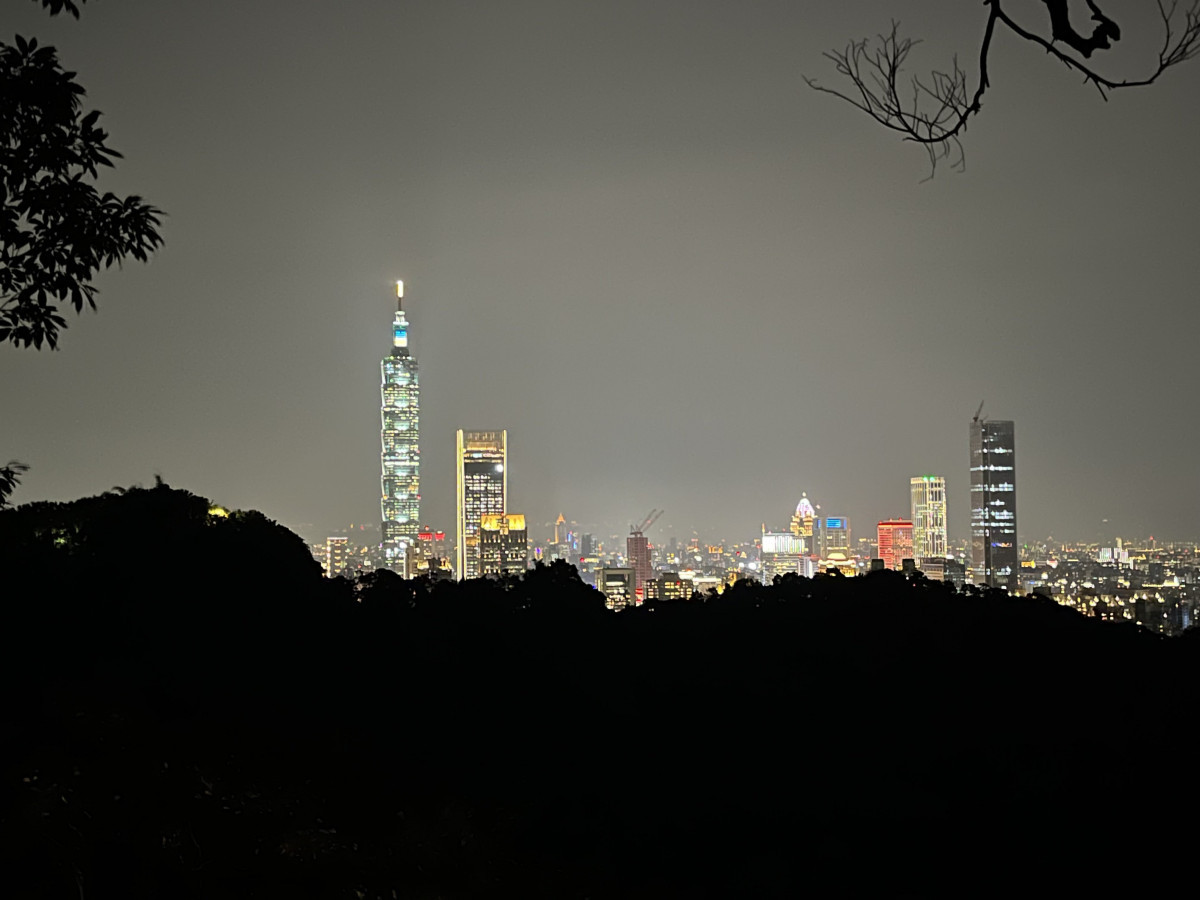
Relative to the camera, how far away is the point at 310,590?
912 centimetres

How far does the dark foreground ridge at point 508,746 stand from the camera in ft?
20.9

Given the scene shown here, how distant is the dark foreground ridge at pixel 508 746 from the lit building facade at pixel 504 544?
90.3 metres

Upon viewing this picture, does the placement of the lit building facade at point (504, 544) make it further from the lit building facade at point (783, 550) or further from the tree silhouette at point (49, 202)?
the tree silhouette at point (49, 202)

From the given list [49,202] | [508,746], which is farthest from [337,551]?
[49,202]

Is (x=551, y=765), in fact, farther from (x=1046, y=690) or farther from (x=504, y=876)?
(x=1046, y=690)

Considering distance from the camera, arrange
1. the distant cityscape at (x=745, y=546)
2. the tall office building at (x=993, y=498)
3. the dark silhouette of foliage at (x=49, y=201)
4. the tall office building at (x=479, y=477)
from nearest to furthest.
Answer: the dark silhouette of foliage at (x=49, y=201) < the distant cityscape at (x=745, y=546) < the tall office building at (x=993, y=498) < the tall office building at (x=479, y=477)

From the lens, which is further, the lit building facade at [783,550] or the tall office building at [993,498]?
the lit building facade at [783,550]

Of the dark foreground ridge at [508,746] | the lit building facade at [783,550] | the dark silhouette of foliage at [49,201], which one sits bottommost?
the lit building facade at [783,550]

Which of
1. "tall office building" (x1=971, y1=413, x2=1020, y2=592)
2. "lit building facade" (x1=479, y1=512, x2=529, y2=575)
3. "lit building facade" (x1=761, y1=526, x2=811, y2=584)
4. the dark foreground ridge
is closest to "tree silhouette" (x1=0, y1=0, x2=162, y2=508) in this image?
the dark foreground ridge

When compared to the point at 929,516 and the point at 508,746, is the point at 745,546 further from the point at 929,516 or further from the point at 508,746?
the point at 508,746

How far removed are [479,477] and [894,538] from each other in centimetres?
5631

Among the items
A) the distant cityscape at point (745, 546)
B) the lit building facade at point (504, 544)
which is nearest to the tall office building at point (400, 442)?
the distant cityscape at point (745, 546)

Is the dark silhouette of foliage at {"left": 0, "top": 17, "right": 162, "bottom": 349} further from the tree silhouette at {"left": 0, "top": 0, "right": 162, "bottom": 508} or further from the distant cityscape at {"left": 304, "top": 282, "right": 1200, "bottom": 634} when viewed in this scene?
the distant cityscape at {"left": 304, "top": 282, "right": 1200, "bottom": 634}

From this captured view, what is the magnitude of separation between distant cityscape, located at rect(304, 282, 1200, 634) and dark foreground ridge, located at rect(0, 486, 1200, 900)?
56.2m
